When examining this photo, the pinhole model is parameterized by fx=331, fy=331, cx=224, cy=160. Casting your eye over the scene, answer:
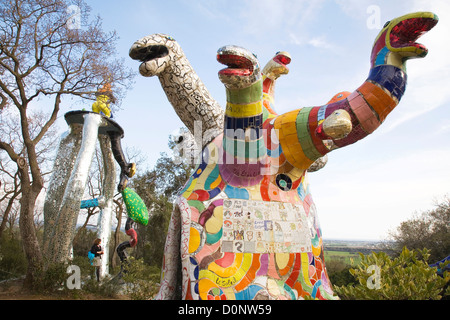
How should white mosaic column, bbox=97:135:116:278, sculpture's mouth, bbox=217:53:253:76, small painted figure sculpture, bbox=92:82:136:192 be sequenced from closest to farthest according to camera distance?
sculpture's mouth, bbox=217:53:253:76
small painted figure sculpture, bbox=92:82:136:192
white mosaic column, bbox=97:135:116:278

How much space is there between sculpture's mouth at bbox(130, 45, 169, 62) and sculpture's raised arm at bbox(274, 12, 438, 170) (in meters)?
1.50

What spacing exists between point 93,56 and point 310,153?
1043 cm

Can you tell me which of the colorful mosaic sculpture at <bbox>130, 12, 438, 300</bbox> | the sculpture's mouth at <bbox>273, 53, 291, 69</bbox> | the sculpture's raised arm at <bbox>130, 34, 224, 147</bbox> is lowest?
the colorful mosaic sculpture at <bbox>130, 12, 438, 300</bbox>

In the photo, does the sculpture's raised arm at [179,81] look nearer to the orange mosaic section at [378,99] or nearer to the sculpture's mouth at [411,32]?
the orange mosaic section at [378,99]

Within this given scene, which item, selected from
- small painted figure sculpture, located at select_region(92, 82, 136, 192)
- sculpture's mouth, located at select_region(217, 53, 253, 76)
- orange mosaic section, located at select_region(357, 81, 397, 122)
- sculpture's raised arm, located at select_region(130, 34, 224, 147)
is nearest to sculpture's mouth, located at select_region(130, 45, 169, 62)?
sculpture's raised arm, located at select_region(130, 34, 224, 147)

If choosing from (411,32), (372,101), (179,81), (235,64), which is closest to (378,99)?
(372,101)

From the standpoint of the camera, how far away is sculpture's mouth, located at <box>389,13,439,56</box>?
2764 millimetres

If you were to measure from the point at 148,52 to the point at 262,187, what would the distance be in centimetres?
180

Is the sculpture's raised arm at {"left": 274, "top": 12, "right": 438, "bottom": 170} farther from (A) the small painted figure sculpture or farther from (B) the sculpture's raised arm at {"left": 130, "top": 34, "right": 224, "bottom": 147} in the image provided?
(A) the small painted figure sculpture

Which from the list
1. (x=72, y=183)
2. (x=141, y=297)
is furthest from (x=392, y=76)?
(x=72, y=183)

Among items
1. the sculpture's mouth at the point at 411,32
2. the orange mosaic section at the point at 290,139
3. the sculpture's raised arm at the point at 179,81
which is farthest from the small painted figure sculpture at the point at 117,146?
the sculpture's mouth at the point at 411,32

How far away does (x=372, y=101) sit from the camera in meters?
3.06

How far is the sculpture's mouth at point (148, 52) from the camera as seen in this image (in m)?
3.20
